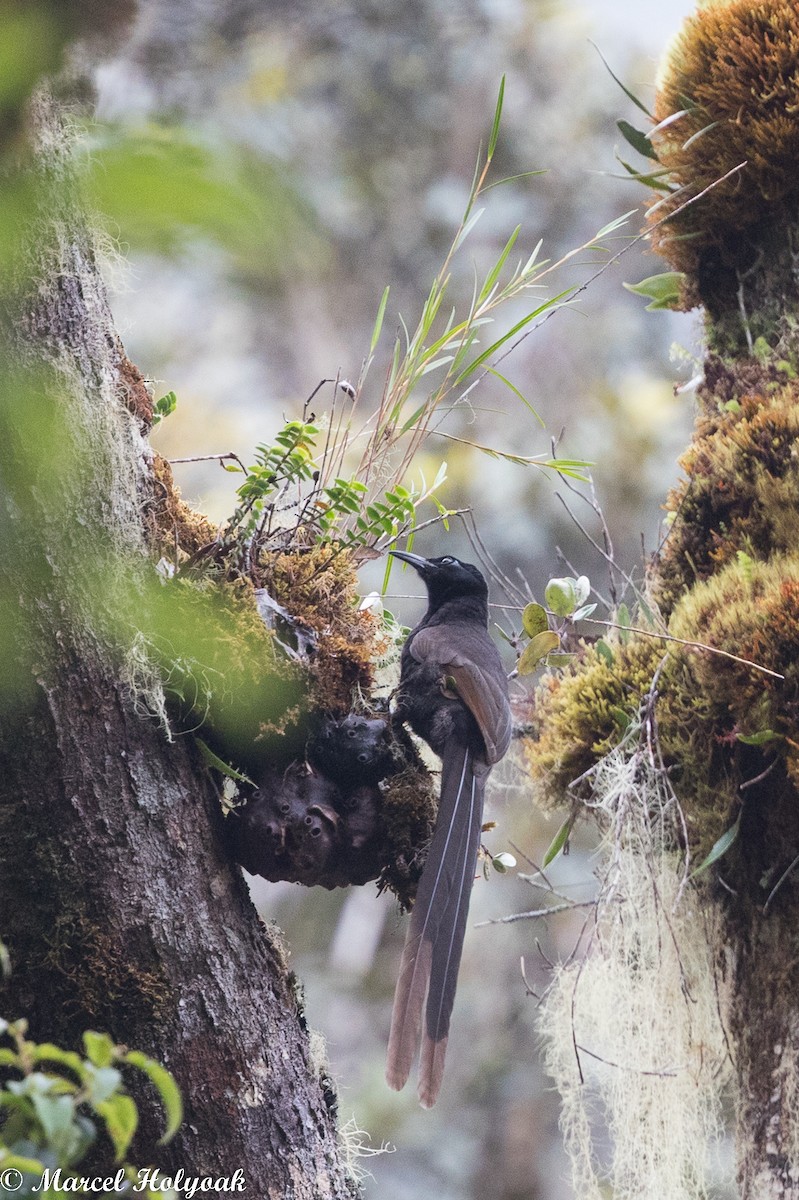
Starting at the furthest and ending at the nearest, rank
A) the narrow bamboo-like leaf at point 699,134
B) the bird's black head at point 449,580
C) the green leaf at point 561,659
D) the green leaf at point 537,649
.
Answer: the bird's black head at point 449,580, the narrow bamboo-like leaf at point 699,134, the green leaf at point 561,659, the green leaf at point 537,649

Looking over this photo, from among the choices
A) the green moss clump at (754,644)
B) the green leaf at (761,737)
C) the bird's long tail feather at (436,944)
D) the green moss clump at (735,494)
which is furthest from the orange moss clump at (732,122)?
the bird's long tail feather at (436,944)

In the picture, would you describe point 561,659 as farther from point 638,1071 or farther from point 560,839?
point 638,1071

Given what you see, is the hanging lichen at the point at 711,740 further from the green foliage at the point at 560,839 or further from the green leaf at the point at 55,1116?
the green leaf at the point at 55,1116

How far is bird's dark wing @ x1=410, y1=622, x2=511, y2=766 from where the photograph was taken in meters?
2.54

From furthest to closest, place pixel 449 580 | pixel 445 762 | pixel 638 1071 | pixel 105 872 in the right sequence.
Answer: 1. pixel 449 580
2. pixel 445 762
3. pixel 638 1071
4. pixel 105 872

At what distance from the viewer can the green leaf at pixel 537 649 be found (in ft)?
7.88

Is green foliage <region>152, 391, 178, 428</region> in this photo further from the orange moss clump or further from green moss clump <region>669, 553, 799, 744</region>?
the orange moss clump

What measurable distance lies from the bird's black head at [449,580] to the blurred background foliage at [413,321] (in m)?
1.38

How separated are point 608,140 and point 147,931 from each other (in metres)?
7.14

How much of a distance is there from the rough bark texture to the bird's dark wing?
2.97 feet

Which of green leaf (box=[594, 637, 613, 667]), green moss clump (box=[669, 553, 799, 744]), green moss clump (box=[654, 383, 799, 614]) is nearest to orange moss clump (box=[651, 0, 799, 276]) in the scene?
green moss clump (box=[654, 383, 799, 614])

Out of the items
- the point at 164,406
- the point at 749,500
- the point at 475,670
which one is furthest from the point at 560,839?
the point at 164,406

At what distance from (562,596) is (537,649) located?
0.13 meters

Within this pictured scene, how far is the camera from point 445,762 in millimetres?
2402
